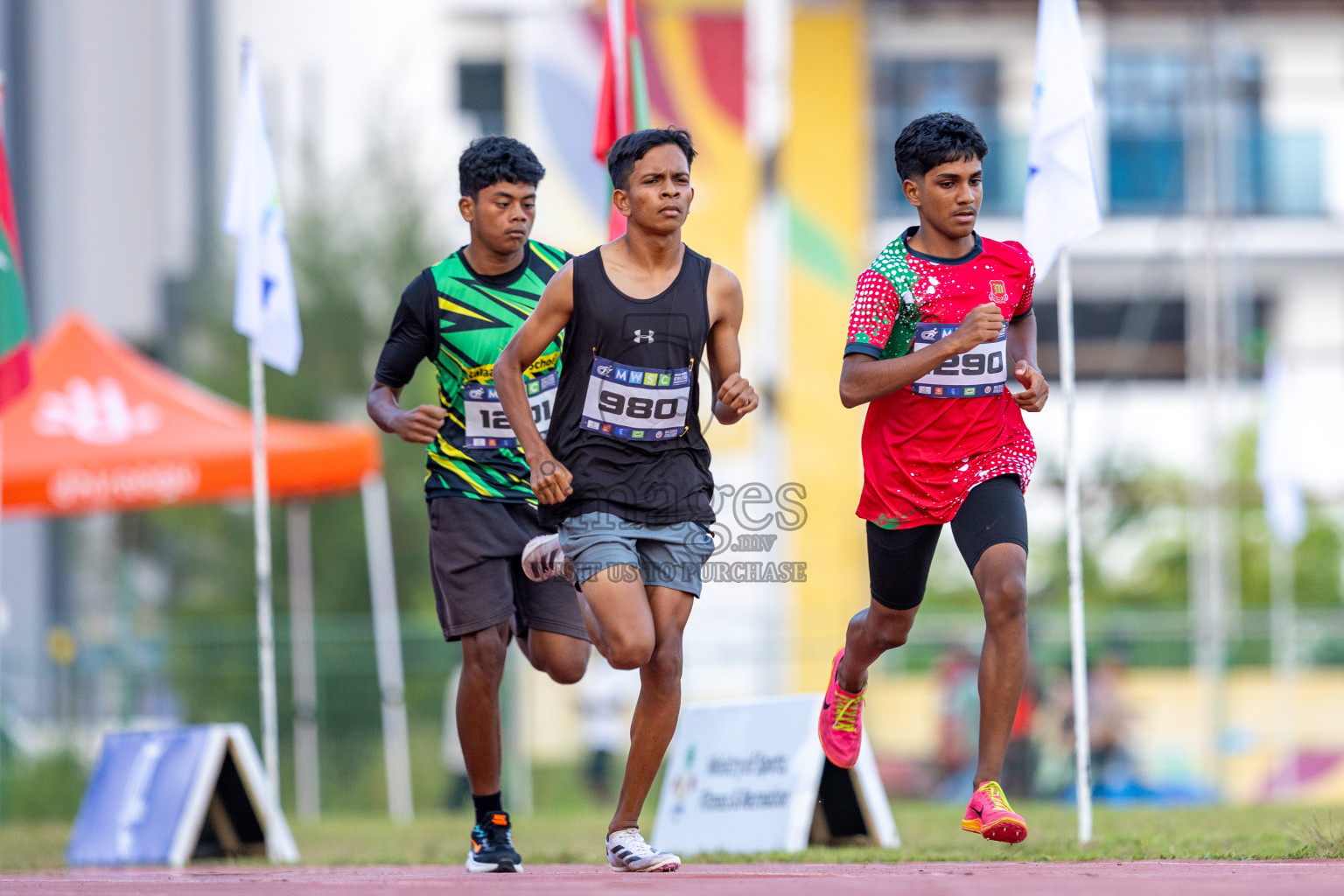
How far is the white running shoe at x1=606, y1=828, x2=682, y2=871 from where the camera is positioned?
552 cm

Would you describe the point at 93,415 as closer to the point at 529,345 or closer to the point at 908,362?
the point at 529,345

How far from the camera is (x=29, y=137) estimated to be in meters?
28.4

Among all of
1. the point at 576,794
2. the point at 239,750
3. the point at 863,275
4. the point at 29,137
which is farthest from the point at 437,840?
the point at 29,137

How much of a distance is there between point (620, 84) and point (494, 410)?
2.80 m

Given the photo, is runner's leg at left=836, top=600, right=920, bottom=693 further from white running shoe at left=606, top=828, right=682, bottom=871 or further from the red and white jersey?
white running shoe at left=606, top=828, right=682, bottom=871

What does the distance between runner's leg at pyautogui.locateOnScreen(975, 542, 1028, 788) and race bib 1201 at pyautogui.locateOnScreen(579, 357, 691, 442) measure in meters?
1.09

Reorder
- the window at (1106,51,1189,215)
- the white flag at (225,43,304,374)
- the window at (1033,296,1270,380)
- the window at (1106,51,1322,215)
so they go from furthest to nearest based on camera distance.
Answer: the window at (1033,296,1270,380) → the window at (1106,51,1189,215) → the window at (1106,51,1322,215) → the white flag at (225,43,304,374)

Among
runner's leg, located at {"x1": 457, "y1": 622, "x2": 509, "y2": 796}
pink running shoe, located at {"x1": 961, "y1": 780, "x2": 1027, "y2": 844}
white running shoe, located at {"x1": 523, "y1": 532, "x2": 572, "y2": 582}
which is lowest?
pink running shoe, located at {"x1": 961, "y1": 780, "x2": 1027, "y2": 844}

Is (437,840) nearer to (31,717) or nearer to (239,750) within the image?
(239,750)

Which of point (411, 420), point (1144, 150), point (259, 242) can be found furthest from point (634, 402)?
point (1144, 150)

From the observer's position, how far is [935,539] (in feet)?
20.1

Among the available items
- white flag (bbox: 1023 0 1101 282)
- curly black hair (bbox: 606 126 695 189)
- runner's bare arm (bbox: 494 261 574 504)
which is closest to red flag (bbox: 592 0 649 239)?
white flag (bbox: 1023 0 1101 282)

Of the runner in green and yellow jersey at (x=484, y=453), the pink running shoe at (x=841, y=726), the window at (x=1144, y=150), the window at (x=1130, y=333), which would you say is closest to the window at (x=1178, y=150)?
the window at (x=1144, y=150)

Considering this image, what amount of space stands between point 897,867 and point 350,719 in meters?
12.5
